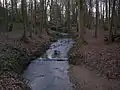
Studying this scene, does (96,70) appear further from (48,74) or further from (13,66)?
(13,66)

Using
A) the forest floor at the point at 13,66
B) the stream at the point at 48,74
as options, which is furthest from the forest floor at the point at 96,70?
the forest floor at the point at 13,66

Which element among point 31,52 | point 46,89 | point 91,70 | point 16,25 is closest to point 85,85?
point 46,89

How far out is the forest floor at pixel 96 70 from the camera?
41.1 feet

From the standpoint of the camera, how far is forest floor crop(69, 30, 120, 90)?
1253 cm

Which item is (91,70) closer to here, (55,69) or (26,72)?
(55,69)

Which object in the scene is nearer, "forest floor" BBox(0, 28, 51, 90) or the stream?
"forest floor" BBox(0, 28, 51, 90)

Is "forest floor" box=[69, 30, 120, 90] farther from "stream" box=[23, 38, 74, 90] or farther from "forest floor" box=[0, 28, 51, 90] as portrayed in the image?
"forest floor" box=[0, 28, 51, 90]

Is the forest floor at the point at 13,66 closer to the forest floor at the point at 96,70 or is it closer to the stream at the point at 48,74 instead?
the stream at the point at 48,74

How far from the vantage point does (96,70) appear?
50.3ft

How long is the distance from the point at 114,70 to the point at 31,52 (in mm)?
10053

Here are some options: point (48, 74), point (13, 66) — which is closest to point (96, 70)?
point (48, 74)

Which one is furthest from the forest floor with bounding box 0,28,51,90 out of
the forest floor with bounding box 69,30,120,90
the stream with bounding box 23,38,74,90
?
the forest floor with bounding box 69,30,120,90

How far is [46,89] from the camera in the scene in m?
12.6

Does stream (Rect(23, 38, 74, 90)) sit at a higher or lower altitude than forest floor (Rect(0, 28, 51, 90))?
lower
